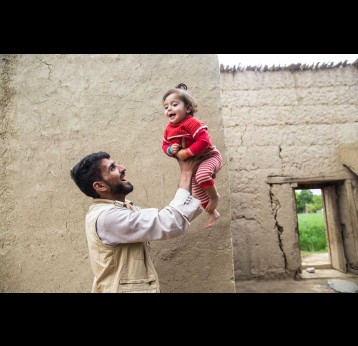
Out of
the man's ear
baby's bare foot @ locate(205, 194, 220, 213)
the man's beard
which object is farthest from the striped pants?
the man's ear

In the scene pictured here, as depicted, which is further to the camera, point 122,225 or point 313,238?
point 313,238

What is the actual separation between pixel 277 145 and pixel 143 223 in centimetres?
491

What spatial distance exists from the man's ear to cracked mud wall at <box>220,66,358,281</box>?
14.2ft

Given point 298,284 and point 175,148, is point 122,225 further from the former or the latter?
point 298,284

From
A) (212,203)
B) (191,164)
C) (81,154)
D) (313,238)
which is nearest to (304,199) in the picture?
(313,238)

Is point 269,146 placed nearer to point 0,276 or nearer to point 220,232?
point 220,232

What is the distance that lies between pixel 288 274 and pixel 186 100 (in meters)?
5.13

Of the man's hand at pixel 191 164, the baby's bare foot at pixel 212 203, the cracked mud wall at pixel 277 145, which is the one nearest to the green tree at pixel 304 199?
the cracked mud wall at pixel 277 145

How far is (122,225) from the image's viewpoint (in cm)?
146

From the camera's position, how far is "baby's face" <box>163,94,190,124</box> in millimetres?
1568

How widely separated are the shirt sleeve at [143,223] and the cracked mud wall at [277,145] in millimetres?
4339

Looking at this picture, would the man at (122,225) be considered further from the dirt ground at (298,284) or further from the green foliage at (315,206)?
the green foliage at (315,206)

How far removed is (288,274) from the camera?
5.54 metres
